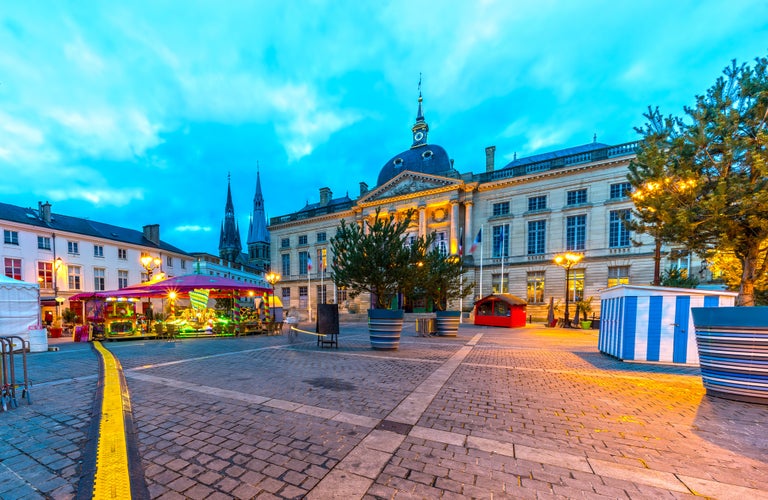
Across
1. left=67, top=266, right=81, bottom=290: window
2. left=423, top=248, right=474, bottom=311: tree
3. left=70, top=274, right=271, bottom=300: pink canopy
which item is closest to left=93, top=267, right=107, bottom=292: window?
left=67, top=266, right=81, bottom=290: window

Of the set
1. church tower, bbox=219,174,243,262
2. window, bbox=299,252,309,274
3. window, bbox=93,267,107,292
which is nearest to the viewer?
window, bbox=93,267,107,292

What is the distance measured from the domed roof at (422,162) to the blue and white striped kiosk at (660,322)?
29262mm

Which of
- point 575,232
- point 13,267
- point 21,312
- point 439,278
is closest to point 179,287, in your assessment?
point 21,312

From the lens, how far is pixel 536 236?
29844mm

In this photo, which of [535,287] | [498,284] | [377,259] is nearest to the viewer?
[377,259]

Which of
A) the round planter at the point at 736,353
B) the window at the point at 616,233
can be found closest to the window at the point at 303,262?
the window at the point at 616,233

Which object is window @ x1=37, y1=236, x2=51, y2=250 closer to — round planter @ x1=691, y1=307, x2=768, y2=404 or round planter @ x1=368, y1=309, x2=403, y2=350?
round planter @ x1=368, y1=309, x2=403, y2=350

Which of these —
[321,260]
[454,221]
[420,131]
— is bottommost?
[321,260]

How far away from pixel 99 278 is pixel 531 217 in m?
46.6

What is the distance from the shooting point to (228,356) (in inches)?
339

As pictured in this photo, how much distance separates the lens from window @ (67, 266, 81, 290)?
28516mm

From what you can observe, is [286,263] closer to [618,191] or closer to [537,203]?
[537,203]

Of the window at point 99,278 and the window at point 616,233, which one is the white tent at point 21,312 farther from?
the window at point 616,233

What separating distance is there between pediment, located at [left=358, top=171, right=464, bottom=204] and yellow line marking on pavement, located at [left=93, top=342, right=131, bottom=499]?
104ft
